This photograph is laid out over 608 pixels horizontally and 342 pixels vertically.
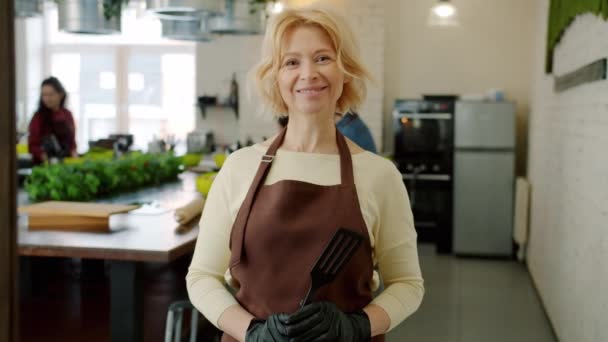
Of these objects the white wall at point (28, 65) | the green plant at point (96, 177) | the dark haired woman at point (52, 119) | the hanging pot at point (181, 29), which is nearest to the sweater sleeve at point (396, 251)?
the green plant at point (96, 177)

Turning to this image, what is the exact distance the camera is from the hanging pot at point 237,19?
495cm

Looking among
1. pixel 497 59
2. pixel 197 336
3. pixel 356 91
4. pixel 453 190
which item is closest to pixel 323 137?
pixel 356 91

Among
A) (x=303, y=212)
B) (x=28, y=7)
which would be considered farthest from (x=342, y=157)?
(x=28, y=7)

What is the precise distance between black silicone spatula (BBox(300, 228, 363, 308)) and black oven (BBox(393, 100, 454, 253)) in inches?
259

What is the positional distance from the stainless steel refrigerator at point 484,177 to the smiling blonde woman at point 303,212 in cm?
630

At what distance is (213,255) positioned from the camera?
1679 millimetres

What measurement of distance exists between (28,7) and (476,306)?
3.93 metres

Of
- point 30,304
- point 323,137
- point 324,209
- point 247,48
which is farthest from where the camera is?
point 247,48

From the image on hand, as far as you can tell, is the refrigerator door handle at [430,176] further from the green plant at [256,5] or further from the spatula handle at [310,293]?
the spatula handle at [310,293]

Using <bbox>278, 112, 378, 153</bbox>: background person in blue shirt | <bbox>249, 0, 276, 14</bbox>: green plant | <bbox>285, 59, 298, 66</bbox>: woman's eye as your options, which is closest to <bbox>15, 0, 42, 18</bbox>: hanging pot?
<bbox>249, 0, 276, 14</bbox>: green plant

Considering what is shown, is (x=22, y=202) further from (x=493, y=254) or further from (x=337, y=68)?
(x=493, y=254)

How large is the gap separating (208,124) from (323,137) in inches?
285

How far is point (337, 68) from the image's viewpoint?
165 centimetres

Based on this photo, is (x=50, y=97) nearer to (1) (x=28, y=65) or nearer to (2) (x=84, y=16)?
(2) (x=84, y=16)
